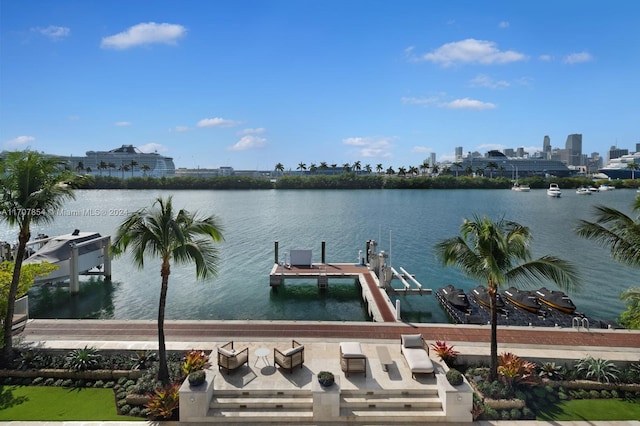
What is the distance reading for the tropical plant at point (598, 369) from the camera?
10984 millimetres

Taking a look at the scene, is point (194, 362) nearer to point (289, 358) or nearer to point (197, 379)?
point (197, 379)

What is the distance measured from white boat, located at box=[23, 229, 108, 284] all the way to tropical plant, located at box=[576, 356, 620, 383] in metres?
25.4

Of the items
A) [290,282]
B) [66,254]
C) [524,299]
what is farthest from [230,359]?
[66,254]

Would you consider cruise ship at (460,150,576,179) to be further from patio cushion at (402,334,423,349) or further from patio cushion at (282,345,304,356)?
patio cushion at (282,345,304,356)

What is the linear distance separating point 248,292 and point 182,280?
6124mm

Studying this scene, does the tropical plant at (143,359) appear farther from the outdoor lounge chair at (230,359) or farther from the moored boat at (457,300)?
the moored boat at (457,300)

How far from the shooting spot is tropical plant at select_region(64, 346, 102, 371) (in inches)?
451

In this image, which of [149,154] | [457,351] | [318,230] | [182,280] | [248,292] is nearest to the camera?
[457,351]

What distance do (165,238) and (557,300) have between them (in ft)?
67.6

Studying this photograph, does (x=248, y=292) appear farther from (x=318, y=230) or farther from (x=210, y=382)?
(x=318, y=230)

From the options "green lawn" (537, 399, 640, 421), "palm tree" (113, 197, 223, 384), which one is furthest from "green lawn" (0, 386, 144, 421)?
"green lawn" (537, 399, 640, 421)

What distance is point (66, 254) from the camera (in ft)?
77.0

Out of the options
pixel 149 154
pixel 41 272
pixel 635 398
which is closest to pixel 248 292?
pixel 41 272

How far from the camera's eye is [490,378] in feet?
35.5
